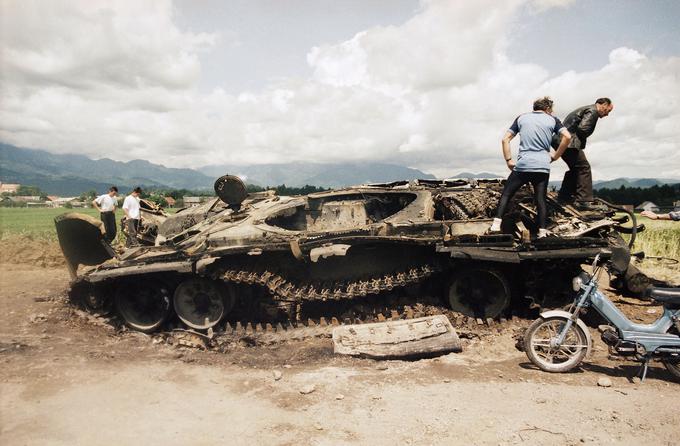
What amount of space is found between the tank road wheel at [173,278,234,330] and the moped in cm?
480

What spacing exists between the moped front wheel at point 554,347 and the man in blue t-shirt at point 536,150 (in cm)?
178

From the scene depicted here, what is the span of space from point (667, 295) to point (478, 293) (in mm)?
2711

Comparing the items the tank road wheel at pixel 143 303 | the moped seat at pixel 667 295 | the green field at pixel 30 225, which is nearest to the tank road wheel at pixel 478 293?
the moped seat at pixel 667 295

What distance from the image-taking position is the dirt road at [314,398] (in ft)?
13.2

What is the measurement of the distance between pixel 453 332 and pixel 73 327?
21.7 ft

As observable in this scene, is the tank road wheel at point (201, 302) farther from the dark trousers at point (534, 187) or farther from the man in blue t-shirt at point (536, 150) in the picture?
the dark trousers at point (534, 187)

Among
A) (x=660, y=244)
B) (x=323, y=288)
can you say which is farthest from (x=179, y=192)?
(x=323, y=288)

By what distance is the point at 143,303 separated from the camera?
25.8 feet

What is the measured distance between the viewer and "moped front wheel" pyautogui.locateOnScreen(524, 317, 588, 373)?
17.1 ft

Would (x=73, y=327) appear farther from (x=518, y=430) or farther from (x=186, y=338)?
(x=518, y=430)

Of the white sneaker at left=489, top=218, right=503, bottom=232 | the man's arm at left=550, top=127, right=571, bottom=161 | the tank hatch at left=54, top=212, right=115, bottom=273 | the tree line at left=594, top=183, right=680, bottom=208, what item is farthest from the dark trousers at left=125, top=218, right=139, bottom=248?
the tree line at left=594, top=183, right=680, bottom=208

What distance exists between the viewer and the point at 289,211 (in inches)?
328

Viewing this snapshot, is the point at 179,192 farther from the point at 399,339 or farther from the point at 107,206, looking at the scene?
the point at 399,339

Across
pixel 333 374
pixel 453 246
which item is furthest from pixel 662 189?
pixel 333 374
